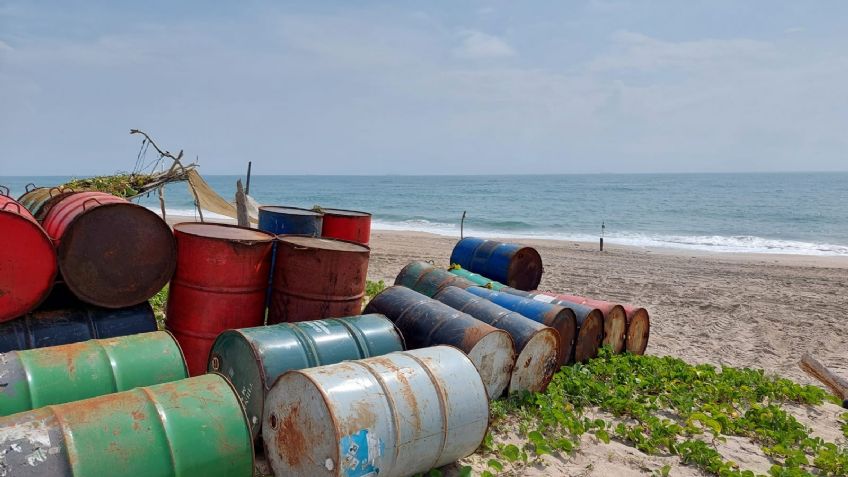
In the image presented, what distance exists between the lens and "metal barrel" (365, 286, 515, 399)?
5.05 meters

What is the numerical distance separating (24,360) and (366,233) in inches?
207

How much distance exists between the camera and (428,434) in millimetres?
3744

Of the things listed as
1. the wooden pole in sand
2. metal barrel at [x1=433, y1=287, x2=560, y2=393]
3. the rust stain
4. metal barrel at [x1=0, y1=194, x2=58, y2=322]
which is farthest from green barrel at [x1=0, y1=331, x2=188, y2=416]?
the wooden pole in sand

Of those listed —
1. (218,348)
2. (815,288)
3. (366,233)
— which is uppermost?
(366,233)

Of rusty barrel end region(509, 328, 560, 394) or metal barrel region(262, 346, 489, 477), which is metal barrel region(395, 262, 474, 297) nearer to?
rusty barrel end region(509, 328, 560, 394)

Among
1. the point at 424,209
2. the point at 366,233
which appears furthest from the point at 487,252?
the point at 424,209

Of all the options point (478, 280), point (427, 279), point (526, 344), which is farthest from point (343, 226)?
point (526, 344)

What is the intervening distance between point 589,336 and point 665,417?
1.44 meters

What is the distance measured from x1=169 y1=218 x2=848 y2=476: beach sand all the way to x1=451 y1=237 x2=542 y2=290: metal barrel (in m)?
2.14

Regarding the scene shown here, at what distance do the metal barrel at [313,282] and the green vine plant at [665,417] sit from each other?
5.97 ft

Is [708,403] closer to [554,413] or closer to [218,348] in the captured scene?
A: [554,413]

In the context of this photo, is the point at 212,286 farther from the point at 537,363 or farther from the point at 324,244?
the point at 537,363

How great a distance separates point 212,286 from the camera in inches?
207

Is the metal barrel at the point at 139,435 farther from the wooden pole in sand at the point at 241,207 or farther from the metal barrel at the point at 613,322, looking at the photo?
the wooden pole in sand at the point at 241,207
